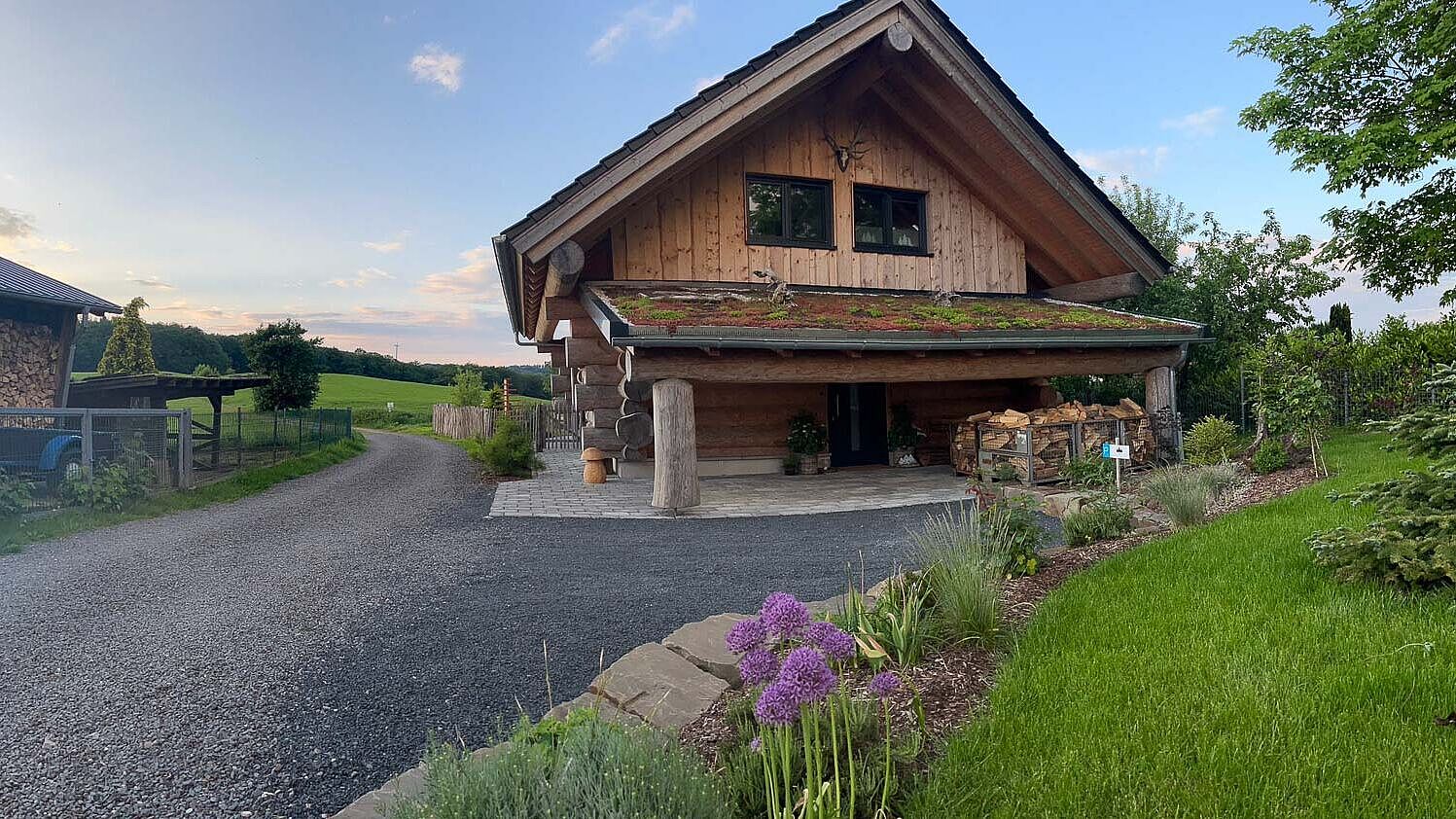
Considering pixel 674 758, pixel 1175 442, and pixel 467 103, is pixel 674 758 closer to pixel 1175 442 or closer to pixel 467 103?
pixel 1175 442

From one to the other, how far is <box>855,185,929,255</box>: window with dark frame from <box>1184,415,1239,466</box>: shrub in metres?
5.35

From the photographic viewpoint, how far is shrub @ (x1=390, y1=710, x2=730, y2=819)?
5.53 ft

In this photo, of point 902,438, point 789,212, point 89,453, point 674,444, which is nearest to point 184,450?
point 89,453

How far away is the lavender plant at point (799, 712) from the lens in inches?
68.0

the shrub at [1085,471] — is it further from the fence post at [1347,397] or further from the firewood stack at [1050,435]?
the fence post at [1347,397]

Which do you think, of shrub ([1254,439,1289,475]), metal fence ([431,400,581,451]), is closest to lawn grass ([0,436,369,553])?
metal fence ([431,400,581,451])

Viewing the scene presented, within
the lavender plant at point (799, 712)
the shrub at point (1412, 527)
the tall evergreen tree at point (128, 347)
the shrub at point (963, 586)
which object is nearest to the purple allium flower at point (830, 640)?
the lavender plant at point (799, 712)

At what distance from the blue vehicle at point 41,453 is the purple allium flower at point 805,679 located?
11.7 meters

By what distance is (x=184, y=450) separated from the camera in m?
11.0

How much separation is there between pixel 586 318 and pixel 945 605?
8.66 metres

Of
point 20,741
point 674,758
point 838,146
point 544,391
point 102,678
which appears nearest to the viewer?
point 674,758

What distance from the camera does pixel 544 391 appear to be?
4884cm

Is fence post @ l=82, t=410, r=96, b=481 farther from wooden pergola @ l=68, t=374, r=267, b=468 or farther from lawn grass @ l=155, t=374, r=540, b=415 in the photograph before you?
lawn grass @ l=155, t=374, r=540, b=415

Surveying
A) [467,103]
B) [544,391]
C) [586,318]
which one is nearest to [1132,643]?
[586,318]
